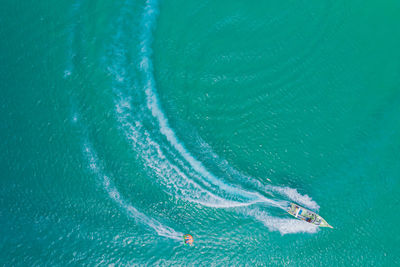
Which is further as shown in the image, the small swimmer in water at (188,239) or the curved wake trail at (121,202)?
the small swimmer in water at (188,239)

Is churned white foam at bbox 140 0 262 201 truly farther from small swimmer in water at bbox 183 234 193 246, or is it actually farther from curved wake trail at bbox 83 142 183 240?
curved wake trail at bbox 83 142 183 240

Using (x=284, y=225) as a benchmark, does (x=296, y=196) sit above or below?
above

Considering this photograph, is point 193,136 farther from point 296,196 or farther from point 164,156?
point 296,196

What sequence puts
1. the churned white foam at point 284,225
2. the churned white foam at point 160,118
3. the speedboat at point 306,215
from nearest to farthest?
the speedboat at point 306,215
the churned white foam at point 284,225
the churned white foam at point 160,118

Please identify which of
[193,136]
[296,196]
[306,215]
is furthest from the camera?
[193,136]

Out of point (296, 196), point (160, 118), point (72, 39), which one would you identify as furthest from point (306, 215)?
point (72, 39)

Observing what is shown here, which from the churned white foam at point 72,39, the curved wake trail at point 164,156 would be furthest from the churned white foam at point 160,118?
the churned white foam at point 72,39

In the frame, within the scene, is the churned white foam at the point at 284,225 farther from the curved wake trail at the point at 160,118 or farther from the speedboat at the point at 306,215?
the curved wake trail at the point at 160,118
